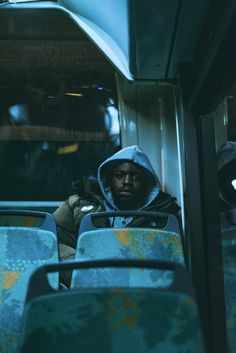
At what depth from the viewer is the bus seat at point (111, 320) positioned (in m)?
1.15

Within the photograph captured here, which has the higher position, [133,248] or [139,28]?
[139,28]

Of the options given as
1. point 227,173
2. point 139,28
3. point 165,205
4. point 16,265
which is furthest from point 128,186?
point 16,265

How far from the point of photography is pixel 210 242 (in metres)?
2.86

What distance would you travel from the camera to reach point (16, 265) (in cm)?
207

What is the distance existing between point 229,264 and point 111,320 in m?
1.80

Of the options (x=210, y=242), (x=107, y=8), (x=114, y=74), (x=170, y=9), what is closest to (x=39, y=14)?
(x=114, y=74)

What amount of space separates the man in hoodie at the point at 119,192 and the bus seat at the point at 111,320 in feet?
6.99

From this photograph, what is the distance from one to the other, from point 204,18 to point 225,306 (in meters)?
1.60

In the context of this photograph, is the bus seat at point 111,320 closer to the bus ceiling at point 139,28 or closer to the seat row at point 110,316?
the seat row at point 110,316

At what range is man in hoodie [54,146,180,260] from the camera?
3.40m

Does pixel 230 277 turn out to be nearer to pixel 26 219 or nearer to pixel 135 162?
pixel 135 162

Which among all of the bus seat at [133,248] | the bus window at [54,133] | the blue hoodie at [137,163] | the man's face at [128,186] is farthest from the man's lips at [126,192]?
the bus seat at [133,248]

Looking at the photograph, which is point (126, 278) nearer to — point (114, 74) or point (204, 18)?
point (204, 18)

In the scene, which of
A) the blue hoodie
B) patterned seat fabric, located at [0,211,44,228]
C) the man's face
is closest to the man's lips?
the man's face
